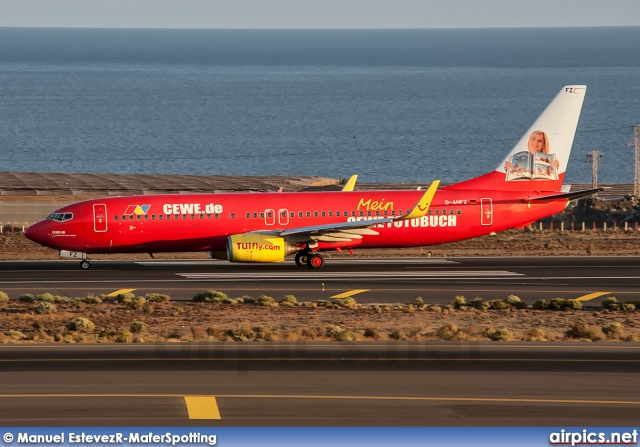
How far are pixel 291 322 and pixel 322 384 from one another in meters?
10.2

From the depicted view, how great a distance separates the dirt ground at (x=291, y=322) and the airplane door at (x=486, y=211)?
9727 mm

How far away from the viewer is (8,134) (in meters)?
174

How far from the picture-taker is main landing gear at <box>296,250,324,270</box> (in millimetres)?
46281

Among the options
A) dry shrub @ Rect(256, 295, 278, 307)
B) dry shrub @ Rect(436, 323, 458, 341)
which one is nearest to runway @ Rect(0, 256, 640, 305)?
dry shrub @ Rect(256, 295, 278, 307)

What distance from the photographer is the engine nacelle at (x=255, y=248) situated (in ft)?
145

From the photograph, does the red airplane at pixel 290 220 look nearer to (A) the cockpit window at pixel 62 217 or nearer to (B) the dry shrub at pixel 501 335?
(A) the cockpit window at pixel 62 217

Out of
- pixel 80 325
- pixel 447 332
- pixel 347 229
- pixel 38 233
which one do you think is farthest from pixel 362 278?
pixel 80 325

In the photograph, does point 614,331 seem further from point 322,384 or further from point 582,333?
point 322,384

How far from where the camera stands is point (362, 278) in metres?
42.9

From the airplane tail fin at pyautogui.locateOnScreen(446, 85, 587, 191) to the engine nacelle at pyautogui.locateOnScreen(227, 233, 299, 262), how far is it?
29.8 feet

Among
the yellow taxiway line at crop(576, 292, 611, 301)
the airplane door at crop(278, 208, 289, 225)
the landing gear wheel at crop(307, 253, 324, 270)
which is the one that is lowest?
the yellow taxiway line at crop(576, 292, 611, 301)

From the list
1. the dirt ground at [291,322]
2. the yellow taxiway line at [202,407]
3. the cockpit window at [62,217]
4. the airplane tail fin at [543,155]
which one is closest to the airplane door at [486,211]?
the airplane tail fin at [543,155]

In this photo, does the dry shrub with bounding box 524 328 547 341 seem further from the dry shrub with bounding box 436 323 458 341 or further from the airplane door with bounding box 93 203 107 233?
the airplane door with bounding box 93 203 107 233
